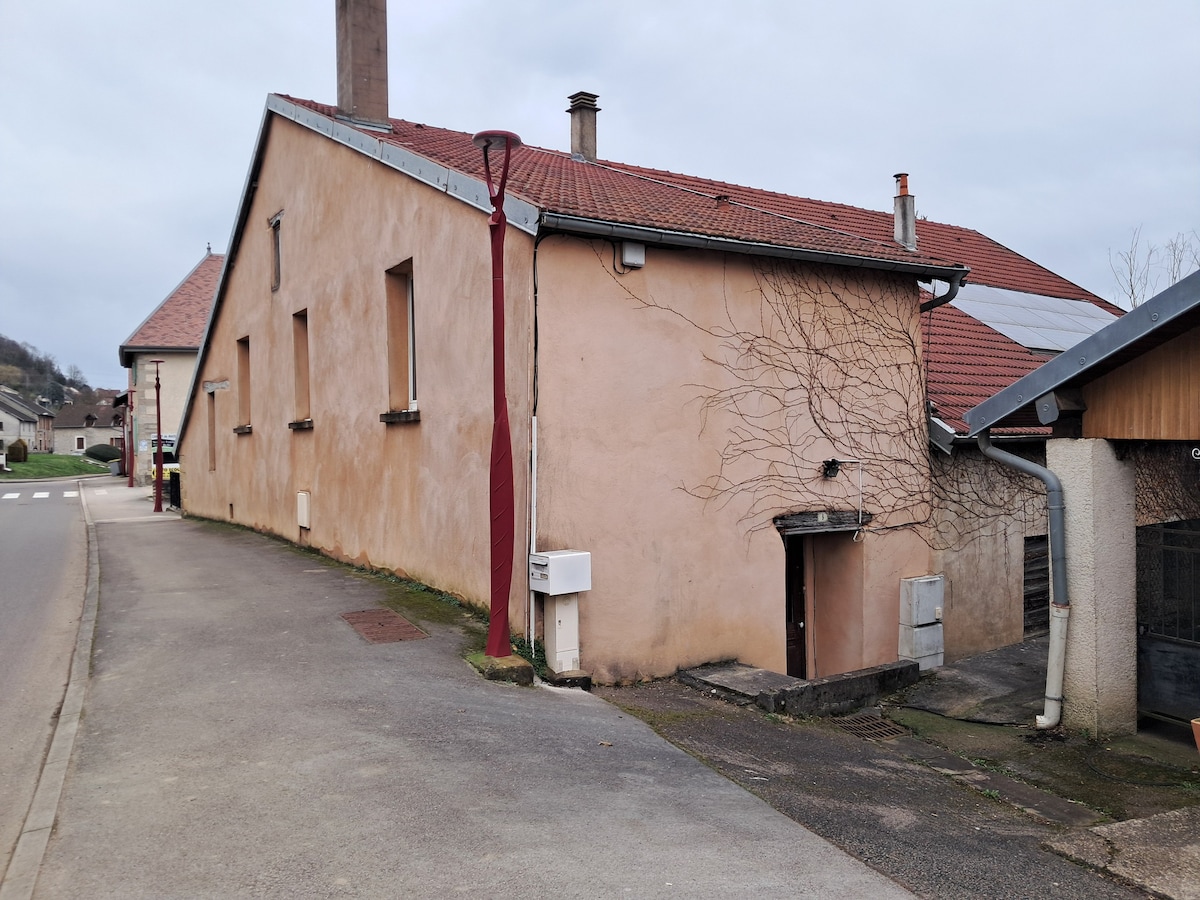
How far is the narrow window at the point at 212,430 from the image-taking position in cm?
1953

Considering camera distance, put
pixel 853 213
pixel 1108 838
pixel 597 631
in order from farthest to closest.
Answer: pixel 853 213 → pixel 597 631 → pixel 1108 838

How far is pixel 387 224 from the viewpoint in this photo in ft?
34.7

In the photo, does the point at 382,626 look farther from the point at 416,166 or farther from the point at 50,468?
the point at 50,468

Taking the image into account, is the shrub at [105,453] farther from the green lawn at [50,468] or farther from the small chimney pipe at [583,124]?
the small chimney pipe at [583,124]

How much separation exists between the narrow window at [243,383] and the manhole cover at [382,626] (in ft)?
31.7

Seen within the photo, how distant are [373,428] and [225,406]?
29.2ft

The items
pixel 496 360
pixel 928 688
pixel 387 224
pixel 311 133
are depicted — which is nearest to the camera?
pixel 496 360

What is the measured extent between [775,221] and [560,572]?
491cm

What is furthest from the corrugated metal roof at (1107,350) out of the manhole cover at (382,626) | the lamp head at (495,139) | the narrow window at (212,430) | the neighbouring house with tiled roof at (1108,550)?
the narrow window at (212,430)

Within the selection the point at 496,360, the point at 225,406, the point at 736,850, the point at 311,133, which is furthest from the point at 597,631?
the point at 225,406

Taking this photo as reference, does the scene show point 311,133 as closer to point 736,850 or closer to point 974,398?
point 974,398

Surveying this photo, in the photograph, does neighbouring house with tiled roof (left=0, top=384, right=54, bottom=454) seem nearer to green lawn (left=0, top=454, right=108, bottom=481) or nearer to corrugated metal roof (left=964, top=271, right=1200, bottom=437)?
green lawn (left=0, top=454, right=108, bottom=481)

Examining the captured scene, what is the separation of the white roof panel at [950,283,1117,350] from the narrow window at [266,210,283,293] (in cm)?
1066

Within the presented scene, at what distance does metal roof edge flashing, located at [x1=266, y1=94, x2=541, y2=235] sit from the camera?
7609 millimetres
